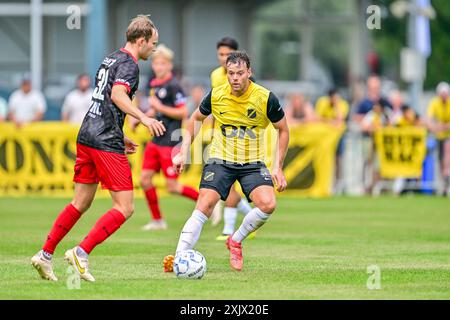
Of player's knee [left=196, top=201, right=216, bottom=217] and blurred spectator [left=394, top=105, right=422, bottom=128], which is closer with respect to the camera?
player's knee [left=196, top=201, right=216, bottom=217]

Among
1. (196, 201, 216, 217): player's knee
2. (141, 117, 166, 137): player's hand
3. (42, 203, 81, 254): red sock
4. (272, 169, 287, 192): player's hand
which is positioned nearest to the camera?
(141, 117, 166, 137): player's hand

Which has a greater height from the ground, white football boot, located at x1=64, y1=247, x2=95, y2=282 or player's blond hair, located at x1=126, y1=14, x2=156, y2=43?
player's blond hair, located at x1=126, y1=14, x2=156, y2=43

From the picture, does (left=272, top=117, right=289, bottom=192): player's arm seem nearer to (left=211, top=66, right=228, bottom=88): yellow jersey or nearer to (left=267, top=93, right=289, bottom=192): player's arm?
(left=267, top=93, right=289, bottom=192): player's arm

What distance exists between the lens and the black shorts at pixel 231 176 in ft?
37.7

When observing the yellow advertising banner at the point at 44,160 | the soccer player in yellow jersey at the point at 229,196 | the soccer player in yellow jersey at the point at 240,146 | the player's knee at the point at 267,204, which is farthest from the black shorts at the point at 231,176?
the yellow advertising banner at the point at 44,160

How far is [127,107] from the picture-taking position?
1035 cm

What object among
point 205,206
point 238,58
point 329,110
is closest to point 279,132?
point 238,58

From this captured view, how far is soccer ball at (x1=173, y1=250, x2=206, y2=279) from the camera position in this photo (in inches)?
422

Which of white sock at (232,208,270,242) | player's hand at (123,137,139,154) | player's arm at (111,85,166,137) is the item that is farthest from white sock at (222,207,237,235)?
Result: player's arm at (111,85,166,137)

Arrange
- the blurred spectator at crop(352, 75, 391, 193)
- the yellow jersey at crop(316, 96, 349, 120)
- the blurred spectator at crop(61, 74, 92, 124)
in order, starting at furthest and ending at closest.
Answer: the yellow jersey at crop(316, 96, 349, 120) → the blurred spectator at crop(352, 75, 391, 193) → the blurred spectator at crop(61, 74, 92, 124)

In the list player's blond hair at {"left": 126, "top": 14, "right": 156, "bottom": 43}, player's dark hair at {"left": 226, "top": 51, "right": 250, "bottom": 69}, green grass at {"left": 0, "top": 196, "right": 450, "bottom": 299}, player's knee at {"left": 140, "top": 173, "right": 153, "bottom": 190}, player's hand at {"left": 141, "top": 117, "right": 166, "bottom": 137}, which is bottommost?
green grass at {"left": 0, "top": 196, "right": 450, "bottom": 299}

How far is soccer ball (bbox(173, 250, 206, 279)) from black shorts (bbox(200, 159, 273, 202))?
0.87 m

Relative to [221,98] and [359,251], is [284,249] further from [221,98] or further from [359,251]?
[221,98]
